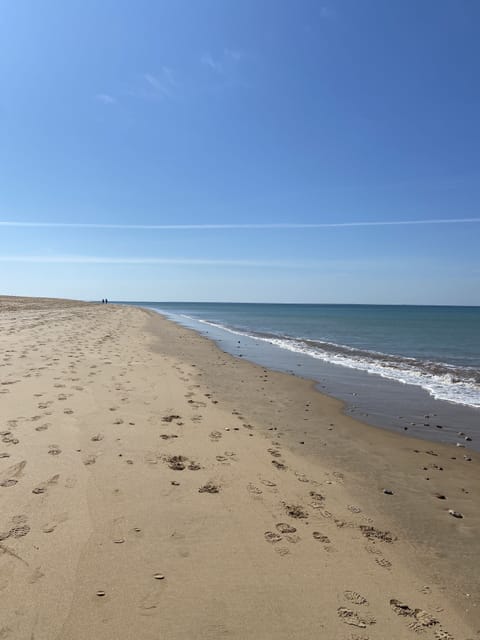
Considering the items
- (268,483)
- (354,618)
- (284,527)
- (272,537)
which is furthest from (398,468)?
(354,618)

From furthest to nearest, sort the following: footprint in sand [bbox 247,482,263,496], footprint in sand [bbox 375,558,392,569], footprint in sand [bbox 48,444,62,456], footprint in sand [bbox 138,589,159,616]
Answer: footprint in sand [bbox 48,444,62,456], footprint in sand [bbox 247,482,263,496], footprint in sand [bbox 375,558,392,569], footprint in sand [bbox 138,589,159,616]

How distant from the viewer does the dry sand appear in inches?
114

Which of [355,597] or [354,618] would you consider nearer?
[354,618]

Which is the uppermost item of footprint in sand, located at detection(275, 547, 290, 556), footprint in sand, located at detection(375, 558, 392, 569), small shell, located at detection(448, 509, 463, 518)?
footprint in sand, located at detection(275, 547, 290, 556)

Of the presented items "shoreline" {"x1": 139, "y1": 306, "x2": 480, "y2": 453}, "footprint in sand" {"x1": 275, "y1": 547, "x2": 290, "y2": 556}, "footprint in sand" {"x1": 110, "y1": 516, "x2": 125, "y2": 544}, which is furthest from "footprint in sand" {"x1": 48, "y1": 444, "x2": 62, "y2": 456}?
"shoreline" {"x1": 139, "y1": 306, "x2": 480, "y2": 453}

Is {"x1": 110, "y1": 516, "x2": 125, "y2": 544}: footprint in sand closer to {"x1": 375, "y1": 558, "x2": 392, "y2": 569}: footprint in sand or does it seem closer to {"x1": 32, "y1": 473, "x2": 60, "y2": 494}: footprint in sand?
{"x1": 32, "y1": 473, "x2": 60, "y2": 494}: footprint in sand

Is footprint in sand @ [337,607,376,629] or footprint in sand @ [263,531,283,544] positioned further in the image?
footprint in sand @ [263,531,283,544]

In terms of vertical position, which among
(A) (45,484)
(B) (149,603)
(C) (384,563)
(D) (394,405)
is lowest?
(D) (394,405)

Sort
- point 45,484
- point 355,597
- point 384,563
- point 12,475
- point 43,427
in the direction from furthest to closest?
point 43,427
point 12,475
point 45,484
point 384,563
point 355,597

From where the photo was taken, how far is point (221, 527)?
409 cm

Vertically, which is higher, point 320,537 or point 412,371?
point 320,537

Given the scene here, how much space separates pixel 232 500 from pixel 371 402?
731 centimetres

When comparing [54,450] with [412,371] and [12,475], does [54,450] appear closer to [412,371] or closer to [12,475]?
[12,475]

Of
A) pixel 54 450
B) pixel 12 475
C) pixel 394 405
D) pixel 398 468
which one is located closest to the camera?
pixel 12 475
